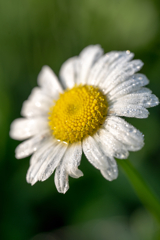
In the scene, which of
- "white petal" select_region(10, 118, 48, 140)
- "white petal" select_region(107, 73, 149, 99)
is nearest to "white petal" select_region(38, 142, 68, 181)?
"white petal" select_region(10, 118, 48, 140)

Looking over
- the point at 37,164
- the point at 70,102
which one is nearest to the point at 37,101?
the point at 70,102

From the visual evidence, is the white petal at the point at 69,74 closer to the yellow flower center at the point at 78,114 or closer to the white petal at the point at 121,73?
the yellow flower center at the point at 78,114

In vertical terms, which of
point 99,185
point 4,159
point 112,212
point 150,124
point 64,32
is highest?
point 64,32

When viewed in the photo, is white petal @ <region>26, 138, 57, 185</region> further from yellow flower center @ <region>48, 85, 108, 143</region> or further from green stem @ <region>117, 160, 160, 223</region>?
green stem @ <region>117, 160, 160, 223</region>

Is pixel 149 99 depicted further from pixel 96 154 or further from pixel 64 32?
pixel 64 32

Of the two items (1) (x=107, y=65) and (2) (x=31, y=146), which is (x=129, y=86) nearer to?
(1) (x=107, y=65)
